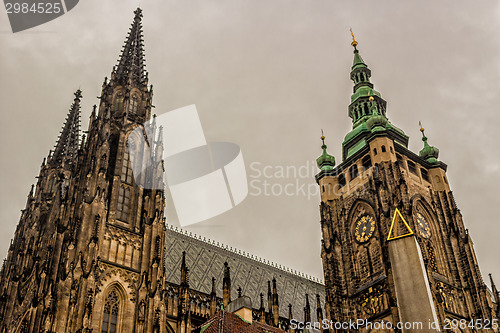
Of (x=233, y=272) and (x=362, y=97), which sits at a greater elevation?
(x=362, y=97)

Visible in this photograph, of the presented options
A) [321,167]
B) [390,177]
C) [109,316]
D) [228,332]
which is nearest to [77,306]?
[109,316]

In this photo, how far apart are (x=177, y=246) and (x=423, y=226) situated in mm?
21120

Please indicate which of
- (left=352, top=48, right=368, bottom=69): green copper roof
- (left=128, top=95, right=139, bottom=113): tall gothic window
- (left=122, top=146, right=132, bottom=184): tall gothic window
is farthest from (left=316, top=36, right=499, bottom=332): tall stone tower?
(left=128, top=95, right=139, bottom=113): tall gothic window

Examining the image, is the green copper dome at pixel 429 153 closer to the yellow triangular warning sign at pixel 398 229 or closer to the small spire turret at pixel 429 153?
the small spire turret at pixel 429 153

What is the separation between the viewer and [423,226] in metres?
45.9

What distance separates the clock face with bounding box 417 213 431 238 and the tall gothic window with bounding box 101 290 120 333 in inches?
1019

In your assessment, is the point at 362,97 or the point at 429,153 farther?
the point at 362,97

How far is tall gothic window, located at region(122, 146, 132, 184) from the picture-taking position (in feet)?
120

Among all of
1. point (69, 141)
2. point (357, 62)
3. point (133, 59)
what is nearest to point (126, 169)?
point (133, 59)

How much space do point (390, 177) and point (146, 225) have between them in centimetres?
2251

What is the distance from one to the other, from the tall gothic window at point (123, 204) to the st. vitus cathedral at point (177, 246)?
8 centimetres

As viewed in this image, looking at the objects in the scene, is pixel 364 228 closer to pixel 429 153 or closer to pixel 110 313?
pixel 429 153

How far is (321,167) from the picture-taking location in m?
55.4

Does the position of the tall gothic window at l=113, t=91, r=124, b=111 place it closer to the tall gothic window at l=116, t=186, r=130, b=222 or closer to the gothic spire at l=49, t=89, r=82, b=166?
the tall gothic window at l=116, t=186, r=130, b=222
